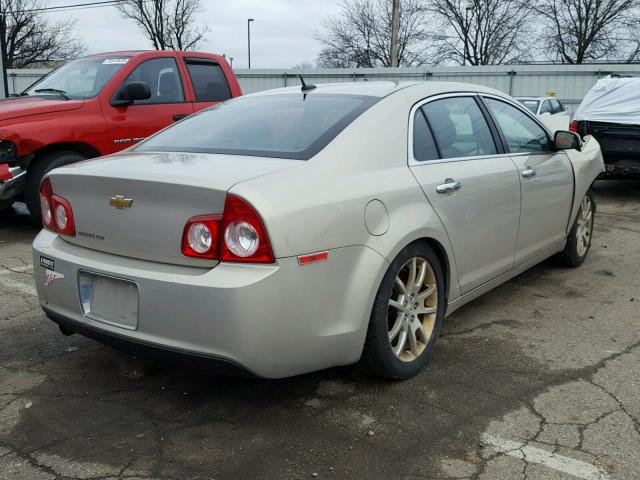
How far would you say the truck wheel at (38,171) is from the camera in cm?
630

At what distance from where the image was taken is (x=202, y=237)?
2.60 meters

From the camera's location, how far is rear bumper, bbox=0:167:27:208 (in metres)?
6.08

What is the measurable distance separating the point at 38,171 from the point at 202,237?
14.5 ft

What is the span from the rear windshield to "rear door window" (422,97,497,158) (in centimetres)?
46

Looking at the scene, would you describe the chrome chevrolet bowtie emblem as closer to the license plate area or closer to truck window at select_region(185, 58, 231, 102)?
the license plate area

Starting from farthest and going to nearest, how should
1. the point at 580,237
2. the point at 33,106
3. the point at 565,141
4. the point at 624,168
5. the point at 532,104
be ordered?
the point at 532,104, the point at 624,168, the point at 33,106, the point at 580,237, the point at 565,141

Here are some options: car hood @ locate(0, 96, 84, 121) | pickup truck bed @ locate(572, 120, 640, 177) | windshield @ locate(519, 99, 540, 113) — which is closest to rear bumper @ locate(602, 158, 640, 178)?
pickup truck bed @ locate(572, 120, 640, 177)

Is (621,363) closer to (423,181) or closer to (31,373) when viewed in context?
(423,181)

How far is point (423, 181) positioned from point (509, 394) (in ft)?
3.75

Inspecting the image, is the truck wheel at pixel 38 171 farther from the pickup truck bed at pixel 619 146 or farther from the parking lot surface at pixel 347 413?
the pickup truck bed at pixel 619 146

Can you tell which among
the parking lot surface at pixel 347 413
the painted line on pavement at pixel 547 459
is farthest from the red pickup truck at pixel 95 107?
the painted line on pavement at pixel 547 459

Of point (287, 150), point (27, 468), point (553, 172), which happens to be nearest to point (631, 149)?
point (553, 172)

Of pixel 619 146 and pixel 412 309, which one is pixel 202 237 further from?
pixel 619 146

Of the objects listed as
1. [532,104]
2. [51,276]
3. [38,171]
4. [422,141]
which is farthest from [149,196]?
[532,104]
